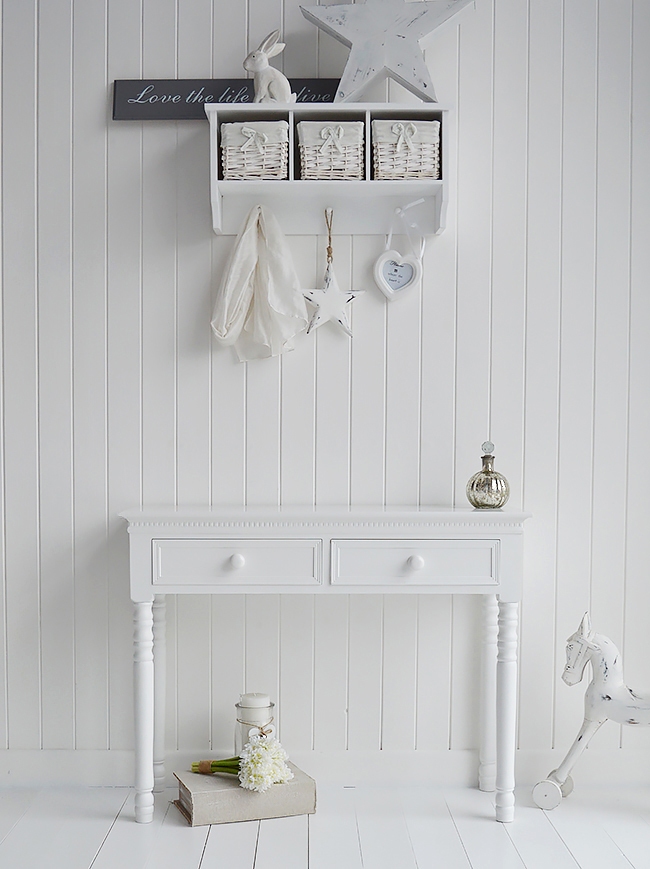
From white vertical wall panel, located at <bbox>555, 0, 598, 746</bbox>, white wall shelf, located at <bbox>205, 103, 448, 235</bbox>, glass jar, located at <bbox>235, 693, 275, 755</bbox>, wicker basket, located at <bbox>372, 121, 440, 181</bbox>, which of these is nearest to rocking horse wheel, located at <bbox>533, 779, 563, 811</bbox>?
white vertical wall panel, located at <bbox>555, 0, 598, 746</bbox>

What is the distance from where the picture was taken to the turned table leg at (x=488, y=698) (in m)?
2.21

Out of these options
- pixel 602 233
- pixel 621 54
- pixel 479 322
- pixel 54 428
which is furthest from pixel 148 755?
pixel 621 54

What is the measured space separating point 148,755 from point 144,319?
1.19m

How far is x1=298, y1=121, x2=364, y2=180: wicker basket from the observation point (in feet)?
6.77

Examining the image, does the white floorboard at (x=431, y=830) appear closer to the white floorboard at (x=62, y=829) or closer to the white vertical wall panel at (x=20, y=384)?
→ the white floorboard at (x=62, y=829)

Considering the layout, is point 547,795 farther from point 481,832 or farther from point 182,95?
point 182,95

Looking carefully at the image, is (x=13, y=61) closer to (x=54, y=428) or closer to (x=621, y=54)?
(x=54, y=428)

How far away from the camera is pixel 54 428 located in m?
2.29

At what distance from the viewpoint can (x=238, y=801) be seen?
200 centimetres

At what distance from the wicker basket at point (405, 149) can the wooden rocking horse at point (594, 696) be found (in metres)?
1.26

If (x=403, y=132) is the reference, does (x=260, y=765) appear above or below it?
below

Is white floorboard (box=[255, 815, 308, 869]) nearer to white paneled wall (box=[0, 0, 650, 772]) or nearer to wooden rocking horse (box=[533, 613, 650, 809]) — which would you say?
white paneled wall (box=[0, 0, 650, 772])

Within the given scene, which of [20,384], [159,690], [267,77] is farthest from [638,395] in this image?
[20,384]

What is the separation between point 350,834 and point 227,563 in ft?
2.39
